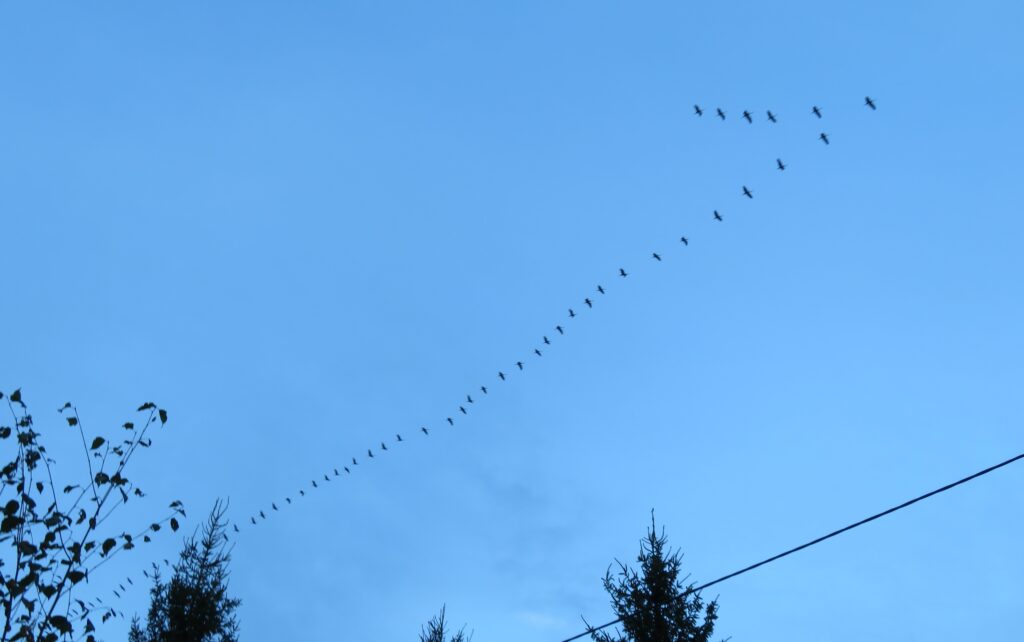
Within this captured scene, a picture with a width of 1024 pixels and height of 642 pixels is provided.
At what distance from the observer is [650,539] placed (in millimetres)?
22781

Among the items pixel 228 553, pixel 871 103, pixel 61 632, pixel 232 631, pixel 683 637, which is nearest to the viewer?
pixel 61 632

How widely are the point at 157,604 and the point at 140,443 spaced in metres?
19.2

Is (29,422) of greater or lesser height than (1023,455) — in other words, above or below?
above

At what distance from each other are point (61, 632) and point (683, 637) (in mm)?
14370

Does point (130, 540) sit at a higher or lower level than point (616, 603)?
lower

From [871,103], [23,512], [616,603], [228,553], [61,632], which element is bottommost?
[61,632]

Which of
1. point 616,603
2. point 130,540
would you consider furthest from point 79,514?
point 616,603

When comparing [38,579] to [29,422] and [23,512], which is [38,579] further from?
[29,422]

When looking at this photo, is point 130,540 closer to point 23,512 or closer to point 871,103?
point 23,512

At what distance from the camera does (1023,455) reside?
848cm

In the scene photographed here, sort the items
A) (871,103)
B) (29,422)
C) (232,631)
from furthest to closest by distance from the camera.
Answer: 1. (232,631)
2. (871,103)
3. (29,422)

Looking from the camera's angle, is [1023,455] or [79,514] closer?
[1023,455]

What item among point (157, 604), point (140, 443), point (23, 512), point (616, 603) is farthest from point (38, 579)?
point (157, 604)

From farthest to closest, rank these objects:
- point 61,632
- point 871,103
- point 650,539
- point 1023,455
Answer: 1. point 650,539
2. point 871,103
3. point 61,632
4. point 1023,455
